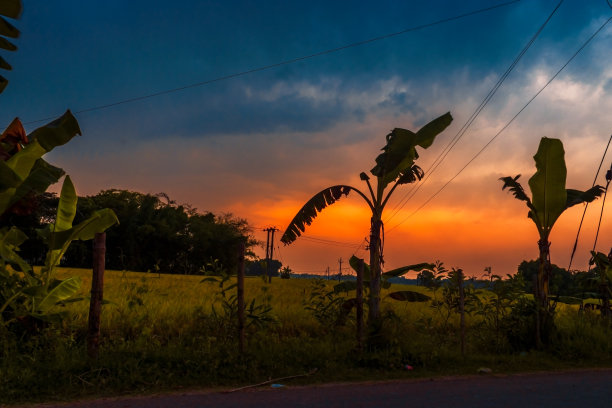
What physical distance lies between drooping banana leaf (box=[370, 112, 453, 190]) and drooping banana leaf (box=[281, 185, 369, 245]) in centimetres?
90

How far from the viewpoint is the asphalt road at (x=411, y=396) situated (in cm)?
555

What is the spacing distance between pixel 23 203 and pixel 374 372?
5808mm

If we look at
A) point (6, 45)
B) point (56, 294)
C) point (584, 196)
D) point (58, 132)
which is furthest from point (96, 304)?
point (584, 196)

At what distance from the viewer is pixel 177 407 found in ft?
17.6

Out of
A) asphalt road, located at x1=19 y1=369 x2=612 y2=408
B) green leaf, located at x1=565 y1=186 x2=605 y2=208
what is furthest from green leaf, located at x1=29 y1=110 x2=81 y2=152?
green leaf, located at x1=565 y1=186 x2=605 y2=208

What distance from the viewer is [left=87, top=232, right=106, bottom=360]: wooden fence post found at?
6.54 m

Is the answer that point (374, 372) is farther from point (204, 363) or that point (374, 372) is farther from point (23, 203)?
point (23, 203)

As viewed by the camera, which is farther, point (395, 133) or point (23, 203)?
point (395, 133)

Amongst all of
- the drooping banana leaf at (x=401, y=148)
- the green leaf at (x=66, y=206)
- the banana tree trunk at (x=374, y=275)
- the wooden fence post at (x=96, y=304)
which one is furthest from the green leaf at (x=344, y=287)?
the green leaf at (x=66, y=206)

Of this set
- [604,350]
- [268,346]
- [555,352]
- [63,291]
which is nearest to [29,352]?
[63,291]

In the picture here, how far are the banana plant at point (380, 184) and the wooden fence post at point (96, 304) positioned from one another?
3.76 metres

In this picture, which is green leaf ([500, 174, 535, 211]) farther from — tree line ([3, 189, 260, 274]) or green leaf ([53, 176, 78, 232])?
tree line ([3, 189, 260, 274])

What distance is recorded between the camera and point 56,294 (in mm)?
7020

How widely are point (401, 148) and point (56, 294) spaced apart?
6098 millimetres
